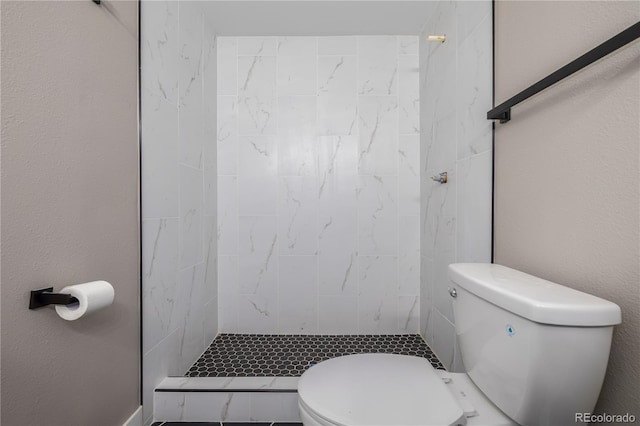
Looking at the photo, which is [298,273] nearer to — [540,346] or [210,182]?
[210,182]

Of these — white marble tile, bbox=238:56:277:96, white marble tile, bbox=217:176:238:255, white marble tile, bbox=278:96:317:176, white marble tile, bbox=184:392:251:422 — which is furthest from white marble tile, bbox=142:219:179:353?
white marble tile, bbox=238:56:277:96

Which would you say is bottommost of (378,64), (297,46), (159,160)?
(159,160)

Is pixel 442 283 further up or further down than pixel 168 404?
further up

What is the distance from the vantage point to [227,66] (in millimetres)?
2025

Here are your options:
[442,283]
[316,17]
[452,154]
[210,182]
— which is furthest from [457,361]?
[316,17]

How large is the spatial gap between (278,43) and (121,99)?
4.01 feet

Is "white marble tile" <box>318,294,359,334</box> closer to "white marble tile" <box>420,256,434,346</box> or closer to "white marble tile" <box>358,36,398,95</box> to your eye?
"white marble tile" <box>420,256,434,346</box>

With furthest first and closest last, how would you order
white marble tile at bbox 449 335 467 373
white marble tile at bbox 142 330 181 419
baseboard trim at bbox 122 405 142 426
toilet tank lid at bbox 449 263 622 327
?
1. white marble tile at bbox 449 335 467 373
2. white marble tile at bbox 142 330 181 419
3. baseboard trim at bbox 122 405 142 426
4. toilet tank lid at bbox 449 263 622 327

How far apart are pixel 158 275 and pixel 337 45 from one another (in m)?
1.75

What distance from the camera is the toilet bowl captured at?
0.75m

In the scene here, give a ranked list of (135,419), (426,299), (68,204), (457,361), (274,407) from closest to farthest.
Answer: (68,204) < (135,419) < (274,407) < (457,361) < (426,299)

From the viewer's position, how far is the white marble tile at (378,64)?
2.01 m

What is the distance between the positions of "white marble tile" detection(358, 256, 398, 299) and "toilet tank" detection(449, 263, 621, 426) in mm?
1182

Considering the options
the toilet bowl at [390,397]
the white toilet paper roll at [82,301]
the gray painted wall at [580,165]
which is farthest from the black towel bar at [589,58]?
the white toilet paper roll at [82,301]
